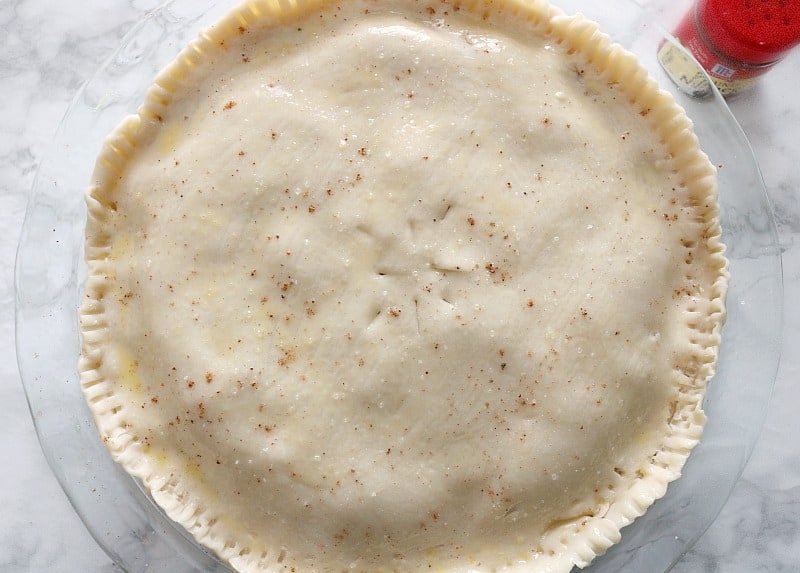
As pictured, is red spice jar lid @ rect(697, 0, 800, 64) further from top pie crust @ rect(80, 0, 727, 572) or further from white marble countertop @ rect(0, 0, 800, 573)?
top pie crust @ rect(80, 0, 727, 572)

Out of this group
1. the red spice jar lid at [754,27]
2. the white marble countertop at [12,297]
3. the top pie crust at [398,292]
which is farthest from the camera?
the white marble countertop at [12,297]

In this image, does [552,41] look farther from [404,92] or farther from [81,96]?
[81,96]

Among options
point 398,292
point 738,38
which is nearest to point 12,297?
point 398,292

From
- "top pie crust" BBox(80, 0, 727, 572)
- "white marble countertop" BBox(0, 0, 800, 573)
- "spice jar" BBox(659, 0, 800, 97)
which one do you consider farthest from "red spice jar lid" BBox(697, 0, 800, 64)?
"top pie crust" BBox(80, 0, 727, 572)

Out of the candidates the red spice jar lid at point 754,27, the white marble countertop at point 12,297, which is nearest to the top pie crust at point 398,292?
the red spice jar lid at point 754,27

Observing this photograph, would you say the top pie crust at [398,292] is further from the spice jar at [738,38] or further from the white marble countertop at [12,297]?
the white marble countertop at [12,297]

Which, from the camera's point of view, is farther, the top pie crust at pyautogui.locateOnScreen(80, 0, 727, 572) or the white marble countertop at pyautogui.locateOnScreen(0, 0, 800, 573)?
the white marble countertop at pyautogui.locateOnScreen(0, 0, 800, 573)

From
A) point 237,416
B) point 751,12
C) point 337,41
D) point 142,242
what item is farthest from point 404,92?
point 751,12
